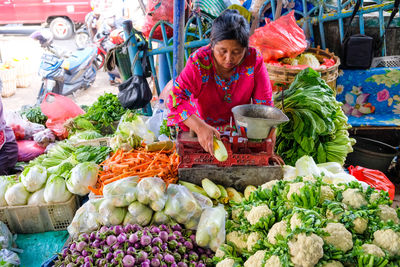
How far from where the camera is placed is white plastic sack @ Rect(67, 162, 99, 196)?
8.16 ft

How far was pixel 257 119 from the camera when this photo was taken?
80.7 inches

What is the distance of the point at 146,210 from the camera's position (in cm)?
193

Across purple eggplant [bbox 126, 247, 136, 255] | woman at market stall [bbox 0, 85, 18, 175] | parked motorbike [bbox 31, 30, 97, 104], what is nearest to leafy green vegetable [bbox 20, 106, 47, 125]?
woman at market stall [bbox 0, 85, 18, 175]

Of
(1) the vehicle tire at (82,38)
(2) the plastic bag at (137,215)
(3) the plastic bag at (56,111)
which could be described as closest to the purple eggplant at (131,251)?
(2) the plastic bag at (137,215)

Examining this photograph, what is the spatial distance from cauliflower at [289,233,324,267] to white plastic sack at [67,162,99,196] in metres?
1.81

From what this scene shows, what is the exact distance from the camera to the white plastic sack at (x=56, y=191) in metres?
2.46

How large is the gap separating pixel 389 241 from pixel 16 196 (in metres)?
2.60

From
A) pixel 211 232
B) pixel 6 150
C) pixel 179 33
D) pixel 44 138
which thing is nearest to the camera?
pixel 211 232

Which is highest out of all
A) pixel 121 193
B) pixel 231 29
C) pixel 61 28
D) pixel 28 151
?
pixel 61 28

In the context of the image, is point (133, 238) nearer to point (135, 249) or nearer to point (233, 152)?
point (135, 249)

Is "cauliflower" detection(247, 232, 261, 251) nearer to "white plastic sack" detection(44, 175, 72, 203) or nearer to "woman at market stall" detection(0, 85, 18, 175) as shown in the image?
"white plastic sack" detection(44, 175, 72, 203)

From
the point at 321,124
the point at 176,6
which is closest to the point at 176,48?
the point at 176,6

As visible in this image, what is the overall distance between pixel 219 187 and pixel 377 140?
3552 millimetres

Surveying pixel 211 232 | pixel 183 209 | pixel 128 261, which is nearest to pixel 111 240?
pixel 128 261
